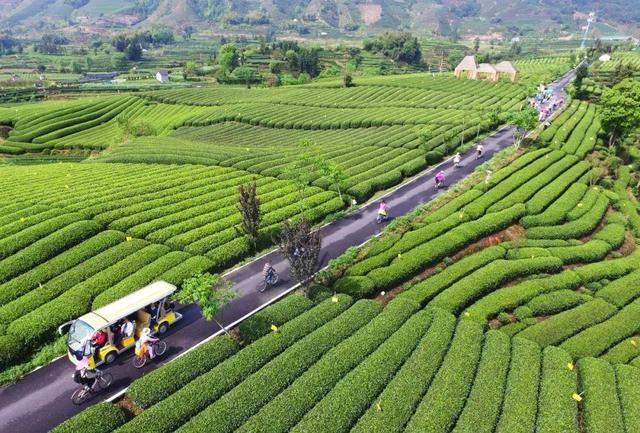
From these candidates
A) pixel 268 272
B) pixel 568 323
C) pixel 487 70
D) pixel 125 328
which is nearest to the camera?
pixel 125 328

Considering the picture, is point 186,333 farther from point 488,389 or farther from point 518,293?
point 518,293

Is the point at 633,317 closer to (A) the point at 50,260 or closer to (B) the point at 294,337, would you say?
(B) the point at 294,337

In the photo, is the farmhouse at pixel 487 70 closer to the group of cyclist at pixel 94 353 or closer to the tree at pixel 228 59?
the tree at pixel 228 59

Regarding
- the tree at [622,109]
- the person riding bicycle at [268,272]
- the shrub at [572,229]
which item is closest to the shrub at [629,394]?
the shrub at [572,229]

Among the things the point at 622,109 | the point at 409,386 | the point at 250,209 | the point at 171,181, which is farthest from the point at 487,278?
the point at 622,109

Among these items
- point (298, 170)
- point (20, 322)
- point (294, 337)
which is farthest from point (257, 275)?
point (298, 170)
